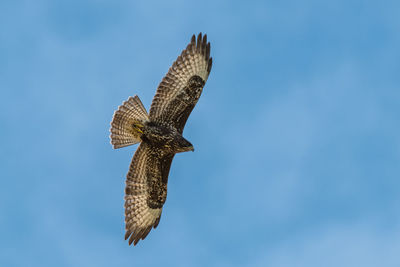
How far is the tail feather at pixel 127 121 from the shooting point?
58.8ft

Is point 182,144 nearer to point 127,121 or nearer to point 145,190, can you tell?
point 127,121

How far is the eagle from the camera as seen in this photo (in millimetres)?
17938

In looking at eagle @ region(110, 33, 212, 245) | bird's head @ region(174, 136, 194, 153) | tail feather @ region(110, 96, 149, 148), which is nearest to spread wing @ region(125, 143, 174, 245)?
eagle @ region(110, 33, 212, 245)

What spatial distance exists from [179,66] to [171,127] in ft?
5.33

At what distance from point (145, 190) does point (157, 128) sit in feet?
6.41

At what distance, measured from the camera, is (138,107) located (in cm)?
1789

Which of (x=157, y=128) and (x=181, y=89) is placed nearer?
(x=157, y=128)

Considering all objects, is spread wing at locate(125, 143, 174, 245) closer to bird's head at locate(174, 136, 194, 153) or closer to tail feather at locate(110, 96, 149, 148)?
tail feather at locate(110, 96, 149, 148)

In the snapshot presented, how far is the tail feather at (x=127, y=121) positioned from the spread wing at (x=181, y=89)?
326mm

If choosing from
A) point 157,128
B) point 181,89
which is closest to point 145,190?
point 157,128

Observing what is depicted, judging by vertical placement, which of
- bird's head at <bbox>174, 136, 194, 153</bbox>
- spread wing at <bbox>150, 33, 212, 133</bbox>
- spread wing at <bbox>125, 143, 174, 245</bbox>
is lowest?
spread wing at <bbox>125, 143, 174, 245</bbox>

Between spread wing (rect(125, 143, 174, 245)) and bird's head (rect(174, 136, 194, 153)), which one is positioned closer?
bird's head (rect(174, 136, 194, 153))

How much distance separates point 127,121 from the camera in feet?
59.1

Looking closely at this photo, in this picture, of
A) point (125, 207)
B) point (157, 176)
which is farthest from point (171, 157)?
point (125, 207)
